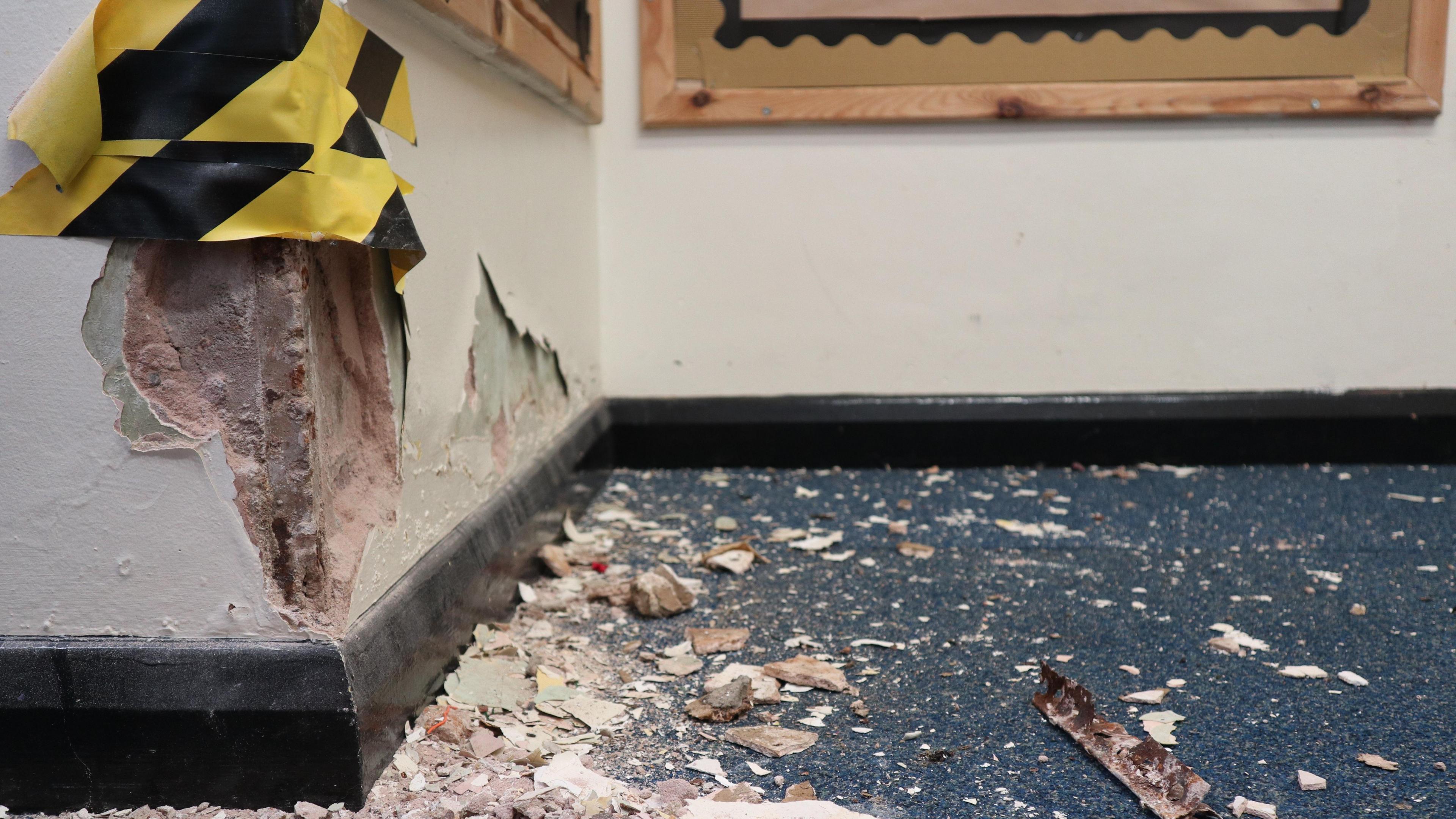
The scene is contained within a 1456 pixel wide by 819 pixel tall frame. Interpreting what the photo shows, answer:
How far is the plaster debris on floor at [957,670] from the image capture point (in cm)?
90

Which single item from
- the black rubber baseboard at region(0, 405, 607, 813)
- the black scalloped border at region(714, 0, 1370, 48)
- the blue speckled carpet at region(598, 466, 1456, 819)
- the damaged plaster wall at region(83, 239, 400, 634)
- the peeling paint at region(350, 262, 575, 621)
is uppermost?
the black scalloped border at region(714, 0, 1370, 48)

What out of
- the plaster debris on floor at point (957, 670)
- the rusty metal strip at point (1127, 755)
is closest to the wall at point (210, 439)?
the plaster debris on floor at point (957, 670)

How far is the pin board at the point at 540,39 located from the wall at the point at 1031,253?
18 cm

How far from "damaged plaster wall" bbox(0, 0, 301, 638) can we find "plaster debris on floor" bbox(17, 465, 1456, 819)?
197 mm

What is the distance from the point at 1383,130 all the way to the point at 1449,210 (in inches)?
9.6

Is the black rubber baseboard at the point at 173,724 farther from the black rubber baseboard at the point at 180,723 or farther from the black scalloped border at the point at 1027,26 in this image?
the black scalloped border at the point at 1027,26

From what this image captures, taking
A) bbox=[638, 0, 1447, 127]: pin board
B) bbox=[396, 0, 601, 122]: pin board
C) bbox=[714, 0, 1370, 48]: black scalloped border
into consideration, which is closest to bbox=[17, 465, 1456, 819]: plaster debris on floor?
bbox=[396, 0, 601, 122]: pin board

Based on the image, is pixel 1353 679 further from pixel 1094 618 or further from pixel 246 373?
pixel 246 373

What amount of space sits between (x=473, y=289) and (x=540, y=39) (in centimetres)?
51

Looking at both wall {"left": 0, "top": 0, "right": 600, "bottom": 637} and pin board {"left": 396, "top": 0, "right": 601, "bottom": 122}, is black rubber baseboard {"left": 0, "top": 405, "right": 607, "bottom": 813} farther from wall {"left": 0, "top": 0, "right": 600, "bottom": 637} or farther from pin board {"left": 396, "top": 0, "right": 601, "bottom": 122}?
pin board {"left": 396, "top": 0, "right": 601, "bottom": 122}

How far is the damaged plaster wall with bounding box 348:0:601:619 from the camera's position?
3.42 feet

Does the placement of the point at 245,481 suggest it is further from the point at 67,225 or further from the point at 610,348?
the point at 610,348

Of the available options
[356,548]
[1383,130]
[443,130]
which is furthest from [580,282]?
[1383,130]

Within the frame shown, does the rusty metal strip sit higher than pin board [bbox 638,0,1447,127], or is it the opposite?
pin board [bbox 638,0,1447,127]
